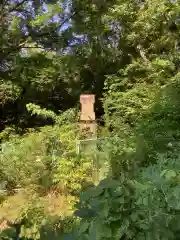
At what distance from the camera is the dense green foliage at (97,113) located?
63.4 inches

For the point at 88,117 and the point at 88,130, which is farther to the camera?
the point at 88,117

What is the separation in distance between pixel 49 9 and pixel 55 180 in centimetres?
631

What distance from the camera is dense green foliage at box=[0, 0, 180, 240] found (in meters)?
1.61

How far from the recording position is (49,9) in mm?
11055

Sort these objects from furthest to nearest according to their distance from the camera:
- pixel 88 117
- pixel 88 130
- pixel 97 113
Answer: pixel 97 113 → pixel 88 117 → pixel 88 130

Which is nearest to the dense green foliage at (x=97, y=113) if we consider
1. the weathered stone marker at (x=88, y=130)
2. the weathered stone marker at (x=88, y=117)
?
the weathered stone marker at (x=88, y=130)

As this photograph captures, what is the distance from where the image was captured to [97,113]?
37.1ft

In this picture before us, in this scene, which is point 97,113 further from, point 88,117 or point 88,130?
point 88,130

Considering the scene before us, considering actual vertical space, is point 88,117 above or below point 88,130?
above

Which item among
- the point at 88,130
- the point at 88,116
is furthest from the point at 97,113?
the point at 88,130

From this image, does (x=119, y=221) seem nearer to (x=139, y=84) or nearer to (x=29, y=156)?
(x=29, y=156)

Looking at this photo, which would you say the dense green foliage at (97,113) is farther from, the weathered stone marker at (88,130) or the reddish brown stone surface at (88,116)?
the reddish brown stone surface at (88,116)

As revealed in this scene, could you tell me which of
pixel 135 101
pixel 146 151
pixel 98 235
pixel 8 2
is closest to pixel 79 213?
pixel 98 235

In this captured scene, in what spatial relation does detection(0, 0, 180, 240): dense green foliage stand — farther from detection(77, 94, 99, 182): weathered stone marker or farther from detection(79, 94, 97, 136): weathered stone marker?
detection(79, 94, 97, 136): weathered stone marker
